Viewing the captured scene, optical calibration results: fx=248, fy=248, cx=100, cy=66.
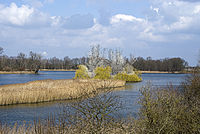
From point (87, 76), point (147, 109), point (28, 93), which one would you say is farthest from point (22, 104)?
point (87, 76)

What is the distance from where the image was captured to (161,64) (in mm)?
117062

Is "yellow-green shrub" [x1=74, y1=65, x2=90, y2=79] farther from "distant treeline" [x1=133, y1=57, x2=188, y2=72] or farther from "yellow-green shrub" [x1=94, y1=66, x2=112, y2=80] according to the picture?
"distant treeline" [x1=133, y1=57, x2=188, y2=72]

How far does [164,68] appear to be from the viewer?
378 ft

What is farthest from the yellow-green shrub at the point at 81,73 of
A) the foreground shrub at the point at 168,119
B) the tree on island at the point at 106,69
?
the foreground shrub at the point at 168,119

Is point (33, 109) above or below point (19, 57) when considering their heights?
below

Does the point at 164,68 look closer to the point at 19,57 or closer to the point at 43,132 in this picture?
the point at 19,57

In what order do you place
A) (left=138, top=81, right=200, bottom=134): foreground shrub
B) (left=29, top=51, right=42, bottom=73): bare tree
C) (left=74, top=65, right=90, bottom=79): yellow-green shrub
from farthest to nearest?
(left=29, top=51, right=42, bottom=73): bare tree, (left=74, top=65, right=90, bottom=79): yellow-green shrub, (left=138, top=81, right=200, bottom=134): foreground shrub

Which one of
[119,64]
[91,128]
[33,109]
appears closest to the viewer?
[91,128]

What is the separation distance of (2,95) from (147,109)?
15.1 metres

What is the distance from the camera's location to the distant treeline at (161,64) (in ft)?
343

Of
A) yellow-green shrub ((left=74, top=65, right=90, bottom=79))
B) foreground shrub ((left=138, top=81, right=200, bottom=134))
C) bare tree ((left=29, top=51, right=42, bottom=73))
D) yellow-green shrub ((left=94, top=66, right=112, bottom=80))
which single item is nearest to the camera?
foreground shrub ((left=138, top=81, right=200, bottom=134))

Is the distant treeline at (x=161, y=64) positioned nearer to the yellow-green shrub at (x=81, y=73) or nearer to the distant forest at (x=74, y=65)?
the distant forest at (x=74, y=65)

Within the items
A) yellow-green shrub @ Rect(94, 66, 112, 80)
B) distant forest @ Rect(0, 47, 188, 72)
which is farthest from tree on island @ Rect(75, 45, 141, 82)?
distant forest @ Rect(0, 47, 188, 72)

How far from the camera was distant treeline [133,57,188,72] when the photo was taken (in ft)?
343
